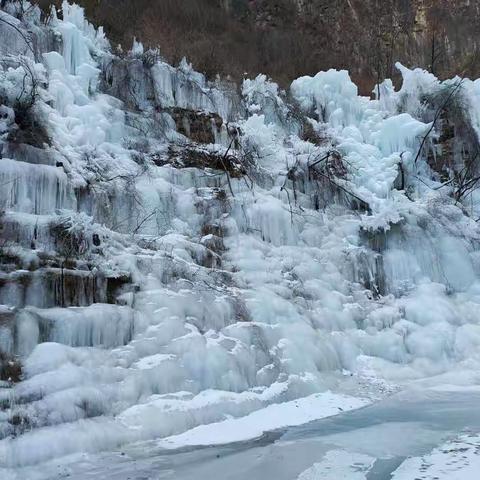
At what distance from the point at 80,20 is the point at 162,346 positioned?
24.9 ft

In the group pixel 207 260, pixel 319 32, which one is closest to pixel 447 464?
pixel 207 260

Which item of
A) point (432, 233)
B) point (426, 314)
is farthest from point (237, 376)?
point (432, 233)

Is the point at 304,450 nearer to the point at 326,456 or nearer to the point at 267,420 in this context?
the point at 326,456

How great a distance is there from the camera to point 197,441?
4676mm

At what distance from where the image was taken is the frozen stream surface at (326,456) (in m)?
3.72

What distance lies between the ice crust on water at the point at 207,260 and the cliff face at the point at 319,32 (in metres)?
3.61

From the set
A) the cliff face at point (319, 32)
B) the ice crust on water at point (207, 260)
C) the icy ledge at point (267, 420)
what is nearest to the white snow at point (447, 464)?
the icy ledge at point (267, 420)

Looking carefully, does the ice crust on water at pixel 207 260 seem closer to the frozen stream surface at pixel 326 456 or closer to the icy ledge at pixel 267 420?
the icy ledge at pixel 267 420

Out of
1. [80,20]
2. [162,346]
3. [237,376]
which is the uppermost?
[80,20]

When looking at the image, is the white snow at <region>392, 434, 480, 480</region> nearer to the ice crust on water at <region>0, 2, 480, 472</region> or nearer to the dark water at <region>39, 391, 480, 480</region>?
the dark water at <region>39, 391, 480, 480</region>

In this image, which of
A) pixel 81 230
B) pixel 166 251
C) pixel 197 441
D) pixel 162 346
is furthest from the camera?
pixel 166 251

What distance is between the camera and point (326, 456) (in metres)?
4.09

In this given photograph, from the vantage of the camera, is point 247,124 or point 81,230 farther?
point 247,124

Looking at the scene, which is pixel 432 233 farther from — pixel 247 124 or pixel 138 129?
pixel 138 129
